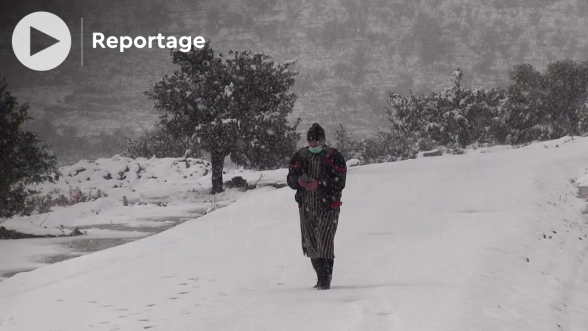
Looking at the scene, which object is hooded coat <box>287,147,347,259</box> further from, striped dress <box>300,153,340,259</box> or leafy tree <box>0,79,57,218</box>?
leafy tree <box>0,79,57,218</box>

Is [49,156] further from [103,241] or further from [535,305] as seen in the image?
[535,305]

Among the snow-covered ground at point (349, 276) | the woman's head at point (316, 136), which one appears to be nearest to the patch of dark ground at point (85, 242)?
the snow-covered ground at point (349, 276)

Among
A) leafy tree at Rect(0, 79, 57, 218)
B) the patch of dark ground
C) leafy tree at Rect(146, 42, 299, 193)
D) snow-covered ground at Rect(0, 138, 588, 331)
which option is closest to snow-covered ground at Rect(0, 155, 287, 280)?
the patch of dark ground

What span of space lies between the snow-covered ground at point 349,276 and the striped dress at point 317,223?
0.54 meters

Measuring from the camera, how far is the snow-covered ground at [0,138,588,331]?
8.03 metres

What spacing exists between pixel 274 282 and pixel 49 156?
12428mm

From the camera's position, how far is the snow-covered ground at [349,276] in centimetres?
803

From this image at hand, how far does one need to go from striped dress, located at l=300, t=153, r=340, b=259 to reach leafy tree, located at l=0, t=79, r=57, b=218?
12.9 meters

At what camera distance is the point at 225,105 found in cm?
3503

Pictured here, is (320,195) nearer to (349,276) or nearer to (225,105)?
(349,276)

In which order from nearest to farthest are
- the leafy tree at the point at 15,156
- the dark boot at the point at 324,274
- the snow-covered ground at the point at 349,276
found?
1. the snow-covered ground at the point at 349,276
2. the dark boot at the point at 324,274
3. the leafy tree at the point at 15,156

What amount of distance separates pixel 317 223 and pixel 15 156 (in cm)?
1358

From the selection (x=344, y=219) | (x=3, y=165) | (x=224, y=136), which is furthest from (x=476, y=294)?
(x=224, y=136)

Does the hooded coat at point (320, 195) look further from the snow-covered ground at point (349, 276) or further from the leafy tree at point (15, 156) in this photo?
the leafy tree at point (15, 156)
